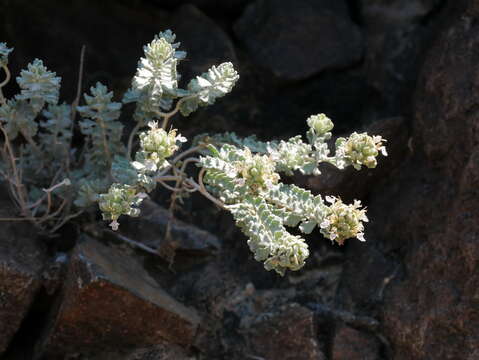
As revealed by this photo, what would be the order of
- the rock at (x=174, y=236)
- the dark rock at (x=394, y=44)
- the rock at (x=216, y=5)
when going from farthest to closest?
1. the rock at (x=216, y=5)
2. the dark rock at (x=394, y=44)
3. the rock at (x=174, y=236)

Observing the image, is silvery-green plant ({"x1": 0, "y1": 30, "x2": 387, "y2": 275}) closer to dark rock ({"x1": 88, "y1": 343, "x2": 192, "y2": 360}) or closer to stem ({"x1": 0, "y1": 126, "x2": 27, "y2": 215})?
stem ({"x1": 0, "y1": 126, "x2": 27, "y2": 215})

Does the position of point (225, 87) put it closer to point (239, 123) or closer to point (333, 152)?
point (333, 152)

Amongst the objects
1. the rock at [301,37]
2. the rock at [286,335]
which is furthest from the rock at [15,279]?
the rock at [301,37]

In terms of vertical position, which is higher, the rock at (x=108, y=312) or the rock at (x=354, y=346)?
the rock at (x=354, y=346)

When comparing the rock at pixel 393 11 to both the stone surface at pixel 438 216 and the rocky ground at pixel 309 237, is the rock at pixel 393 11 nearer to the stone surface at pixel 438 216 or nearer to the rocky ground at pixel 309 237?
the rocky ground at pixel 309 237

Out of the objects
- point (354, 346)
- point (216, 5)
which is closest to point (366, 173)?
point (354, 346)

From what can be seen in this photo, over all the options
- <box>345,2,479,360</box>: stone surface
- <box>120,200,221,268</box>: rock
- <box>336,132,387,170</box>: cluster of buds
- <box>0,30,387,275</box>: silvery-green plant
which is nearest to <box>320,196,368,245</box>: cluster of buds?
<box>0,30,387,275</box>: silvery-green plant
